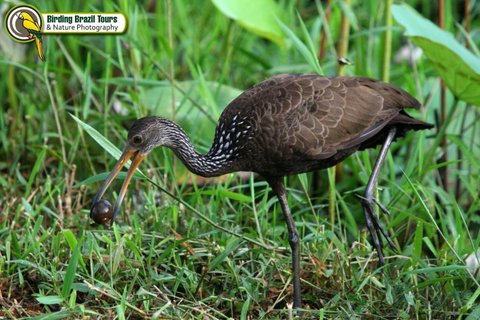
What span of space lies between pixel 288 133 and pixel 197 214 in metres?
0.49

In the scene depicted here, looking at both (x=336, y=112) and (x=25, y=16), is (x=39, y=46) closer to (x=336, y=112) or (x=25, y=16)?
(x=25, y=16)

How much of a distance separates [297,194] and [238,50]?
1.20m

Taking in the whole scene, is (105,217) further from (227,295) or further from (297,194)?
(297,194)

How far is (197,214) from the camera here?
3.91 meters

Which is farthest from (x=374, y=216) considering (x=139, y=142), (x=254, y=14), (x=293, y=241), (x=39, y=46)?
(x=39, y=46)

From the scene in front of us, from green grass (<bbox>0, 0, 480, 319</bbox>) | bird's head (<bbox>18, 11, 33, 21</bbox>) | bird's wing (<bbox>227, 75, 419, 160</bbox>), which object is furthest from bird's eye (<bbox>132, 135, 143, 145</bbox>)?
bird's head (<bbox>18, 11, 33, 21</bbox>)

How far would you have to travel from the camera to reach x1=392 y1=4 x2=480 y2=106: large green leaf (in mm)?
4074

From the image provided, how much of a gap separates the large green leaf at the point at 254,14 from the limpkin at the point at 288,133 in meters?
0.94

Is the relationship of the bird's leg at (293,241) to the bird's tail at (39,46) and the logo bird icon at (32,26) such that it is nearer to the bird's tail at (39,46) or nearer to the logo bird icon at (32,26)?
the bird's tail at (39,46)

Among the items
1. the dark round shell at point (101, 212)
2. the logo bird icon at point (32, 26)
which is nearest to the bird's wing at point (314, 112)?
the dark round shell at point (101, 212)

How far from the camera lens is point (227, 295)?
3803 mm

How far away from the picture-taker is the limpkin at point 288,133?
380 centimetres

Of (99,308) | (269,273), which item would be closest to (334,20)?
(269,273)

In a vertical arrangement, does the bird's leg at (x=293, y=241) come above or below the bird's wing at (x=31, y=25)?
below
